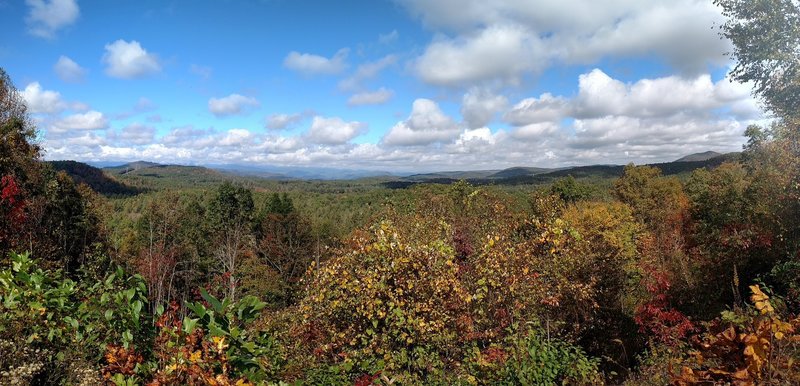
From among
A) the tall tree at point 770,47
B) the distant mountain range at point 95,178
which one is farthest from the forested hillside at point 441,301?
the distant mountain range at point 95,178

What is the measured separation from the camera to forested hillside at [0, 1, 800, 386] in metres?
3.70

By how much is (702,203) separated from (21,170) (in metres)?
48.8

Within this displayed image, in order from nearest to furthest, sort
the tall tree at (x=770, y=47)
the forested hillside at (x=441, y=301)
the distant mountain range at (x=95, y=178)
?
the forested hillside at (x=441, y=301) < the tall tree at (x=770, y=47) < the distant mountain range at (x=95, y=178)

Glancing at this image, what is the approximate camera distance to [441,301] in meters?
8.43

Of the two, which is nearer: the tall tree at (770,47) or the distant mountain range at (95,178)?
the tall tree at (770,47)

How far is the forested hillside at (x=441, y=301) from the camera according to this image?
12.1 feet

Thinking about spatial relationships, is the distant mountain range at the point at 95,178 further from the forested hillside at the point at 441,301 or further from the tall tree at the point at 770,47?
the tall tree at the point at 770,47

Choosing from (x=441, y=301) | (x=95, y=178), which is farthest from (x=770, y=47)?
(x=95, y=178)

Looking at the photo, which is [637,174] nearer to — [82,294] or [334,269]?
[334,269]

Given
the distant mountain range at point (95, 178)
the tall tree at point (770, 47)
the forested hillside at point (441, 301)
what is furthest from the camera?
the distant mountain range at point (95, 178)

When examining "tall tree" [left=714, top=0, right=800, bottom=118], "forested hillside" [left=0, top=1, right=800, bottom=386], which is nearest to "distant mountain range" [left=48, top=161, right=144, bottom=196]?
"forested hillside" [left=0, top=1, right=800, bottom=386]

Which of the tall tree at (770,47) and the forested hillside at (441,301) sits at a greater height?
the tall tree at (770,47)

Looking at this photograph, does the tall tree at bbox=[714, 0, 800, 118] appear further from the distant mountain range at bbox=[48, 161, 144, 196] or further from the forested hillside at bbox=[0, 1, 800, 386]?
the distant mountain range at bbox=[48, 161, 144, 196]

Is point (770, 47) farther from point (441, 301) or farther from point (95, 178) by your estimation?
point (95, 178)
